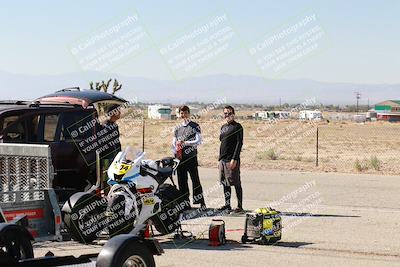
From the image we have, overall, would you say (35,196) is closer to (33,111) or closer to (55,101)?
(33,111)

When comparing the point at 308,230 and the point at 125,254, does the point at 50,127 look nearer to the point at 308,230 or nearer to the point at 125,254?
the point at 308,230

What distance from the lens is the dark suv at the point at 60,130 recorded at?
1203cm

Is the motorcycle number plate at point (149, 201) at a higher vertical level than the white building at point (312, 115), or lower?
lower

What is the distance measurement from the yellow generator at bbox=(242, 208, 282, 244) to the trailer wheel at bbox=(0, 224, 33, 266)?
4226 millimetres

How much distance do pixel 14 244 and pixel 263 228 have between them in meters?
4.40

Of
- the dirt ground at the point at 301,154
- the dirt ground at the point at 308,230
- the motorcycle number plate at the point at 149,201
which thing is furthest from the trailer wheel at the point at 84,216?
the dirt ground at the point at 301,154

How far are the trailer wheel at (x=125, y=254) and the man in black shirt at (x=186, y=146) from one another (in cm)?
634

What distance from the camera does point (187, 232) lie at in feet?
36.3

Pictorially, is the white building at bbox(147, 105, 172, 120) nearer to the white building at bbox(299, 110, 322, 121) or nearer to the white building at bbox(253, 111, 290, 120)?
the white building at bbox(253, 111, 290, 120)

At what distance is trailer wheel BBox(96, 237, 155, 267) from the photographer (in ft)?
21.5

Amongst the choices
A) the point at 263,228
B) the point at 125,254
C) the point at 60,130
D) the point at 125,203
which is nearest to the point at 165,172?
the point at 125,203

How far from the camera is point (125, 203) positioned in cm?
985

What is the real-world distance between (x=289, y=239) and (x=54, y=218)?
12.7 feet

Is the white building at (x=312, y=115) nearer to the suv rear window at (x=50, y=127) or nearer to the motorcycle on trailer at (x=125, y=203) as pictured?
the suv rear window at (x=50, y=127)
